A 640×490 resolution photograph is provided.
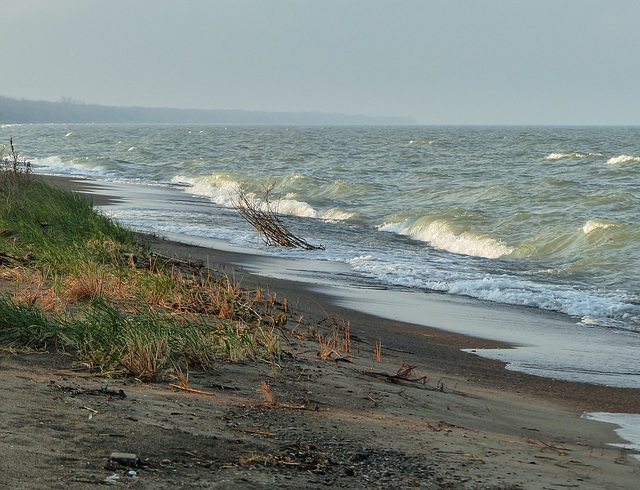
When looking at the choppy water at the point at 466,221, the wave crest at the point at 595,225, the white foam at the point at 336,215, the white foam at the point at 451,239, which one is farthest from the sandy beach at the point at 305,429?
the white foam at the point at 336,215

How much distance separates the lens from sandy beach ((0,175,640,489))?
8.82 ft

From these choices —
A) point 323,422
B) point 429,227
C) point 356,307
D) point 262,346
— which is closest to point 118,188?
point 429,227

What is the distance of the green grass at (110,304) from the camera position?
4.24 m

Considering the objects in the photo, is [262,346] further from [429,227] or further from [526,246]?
[429,227]

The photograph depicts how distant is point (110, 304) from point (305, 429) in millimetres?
2624

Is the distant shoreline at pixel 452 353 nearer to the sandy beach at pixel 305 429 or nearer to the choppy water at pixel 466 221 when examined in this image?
the sandy beach at pixel 305 429

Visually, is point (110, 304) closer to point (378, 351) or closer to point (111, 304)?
point (111, 304)

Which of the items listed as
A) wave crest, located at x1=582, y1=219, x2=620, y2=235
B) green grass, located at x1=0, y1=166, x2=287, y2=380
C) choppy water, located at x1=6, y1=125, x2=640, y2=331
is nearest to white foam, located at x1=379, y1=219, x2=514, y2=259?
choppy water, located at x1=6, y1=125, x2=640, y2=331

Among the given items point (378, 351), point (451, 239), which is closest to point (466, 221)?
point (451, 239)

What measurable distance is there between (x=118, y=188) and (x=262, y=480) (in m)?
22.6

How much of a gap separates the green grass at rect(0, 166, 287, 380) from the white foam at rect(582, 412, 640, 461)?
2.19m

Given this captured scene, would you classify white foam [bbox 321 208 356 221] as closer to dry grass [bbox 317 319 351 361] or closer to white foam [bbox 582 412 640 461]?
dry grass [bbox 317 319 351 361]

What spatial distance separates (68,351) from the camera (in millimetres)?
4285

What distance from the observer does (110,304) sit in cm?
545
